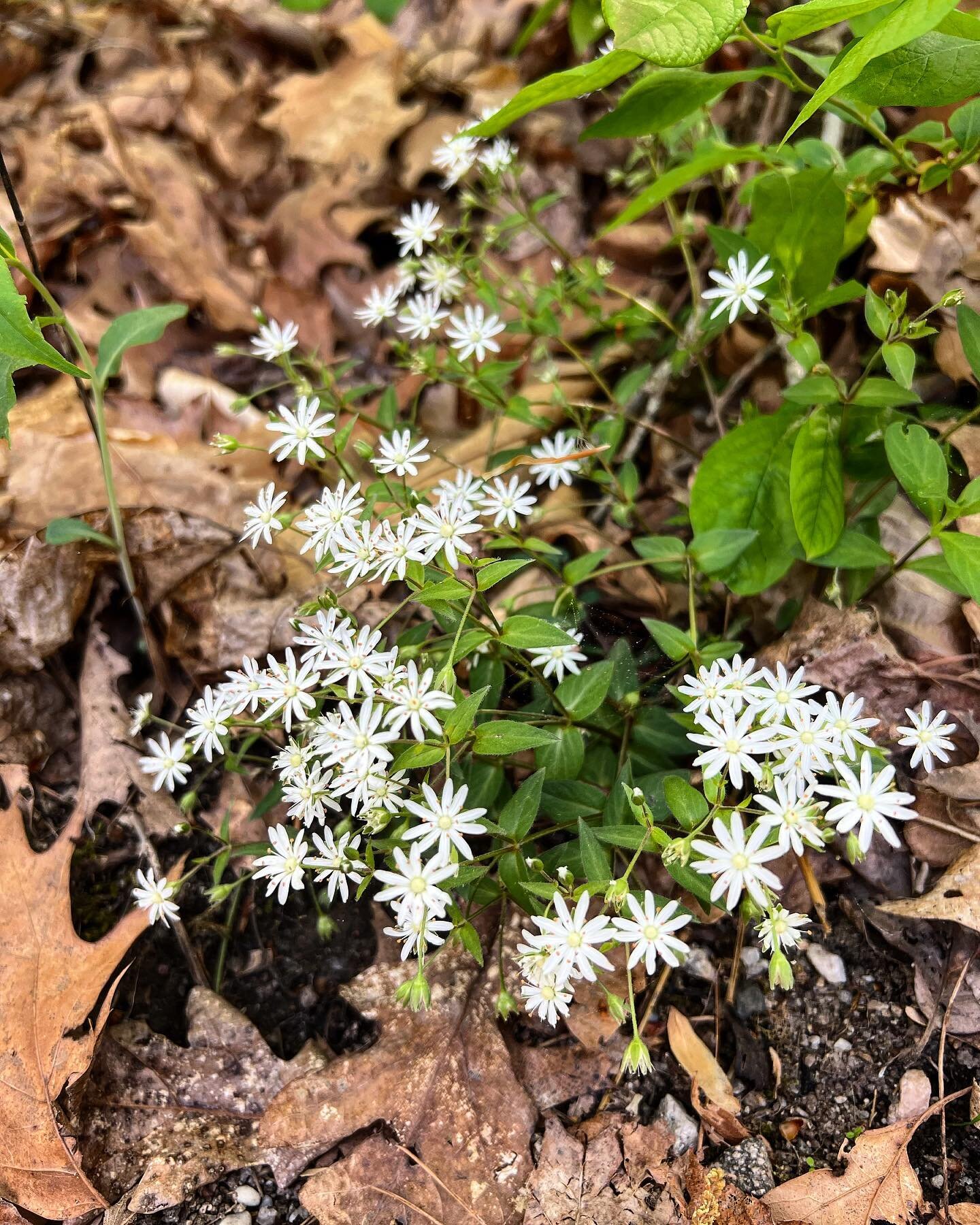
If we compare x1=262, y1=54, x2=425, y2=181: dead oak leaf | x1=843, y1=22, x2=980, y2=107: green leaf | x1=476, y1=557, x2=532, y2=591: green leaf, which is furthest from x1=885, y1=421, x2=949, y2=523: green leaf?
x1=262, y1=54, x2=425, y2=181: dead oak leaf

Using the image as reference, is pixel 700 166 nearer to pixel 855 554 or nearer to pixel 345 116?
pixel 855 554

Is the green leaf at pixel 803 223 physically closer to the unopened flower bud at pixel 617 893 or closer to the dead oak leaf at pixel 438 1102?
the unopened flower bud at pixel 617 893

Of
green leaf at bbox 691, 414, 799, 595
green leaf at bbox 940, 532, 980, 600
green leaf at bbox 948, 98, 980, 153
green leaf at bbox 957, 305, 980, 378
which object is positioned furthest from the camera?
green leaf at bbox 691, 414, 799, 595

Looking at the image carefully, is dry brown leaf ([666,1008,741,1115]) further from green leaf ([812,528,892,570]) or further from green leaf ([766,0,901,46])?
green leaf ([766,0,901,46])

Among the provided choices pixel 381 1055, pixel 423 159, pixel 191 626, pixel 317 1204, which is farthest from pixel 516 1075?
pixel 423 159

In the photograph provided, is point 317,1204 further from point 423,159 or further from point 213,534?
point 423,159

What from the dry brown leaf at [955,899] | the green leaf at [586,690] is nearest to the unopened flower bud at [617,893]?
the green leaf at [586,690]

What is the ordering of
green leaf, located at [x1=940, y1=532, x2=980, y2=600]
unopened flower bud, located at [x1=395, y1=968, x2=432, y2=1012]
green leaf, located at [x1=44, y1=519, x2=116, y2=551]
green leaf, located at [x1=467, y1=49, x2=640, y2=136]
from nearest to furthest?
unopened flower bud, located at [x1=395, y1=968, x2=432, y2=1012] < green leaf, located at [x1=467, y1=49, x2=640, y2=136] < green leaf, located at [x1=940, y1=532, x2=980, y2=600] < green leaf, located at [x1=44, y1=519, x2=116, y2=551]
